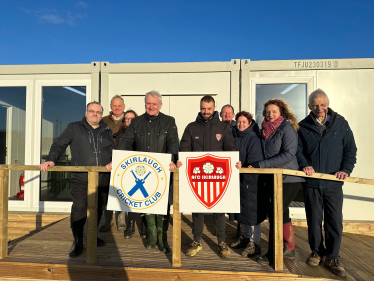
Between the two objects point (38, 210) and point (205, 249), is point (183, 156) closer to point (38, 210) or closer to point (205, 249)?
point (205, 249)

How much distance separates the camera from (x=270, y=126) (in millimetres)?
2594

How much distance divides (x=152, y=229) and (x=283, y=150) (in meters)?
1.81

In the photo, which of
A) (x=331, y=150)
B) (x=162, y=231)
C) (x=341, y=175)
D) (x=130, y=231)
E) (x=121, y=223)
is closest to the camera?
(x=341, y=175)

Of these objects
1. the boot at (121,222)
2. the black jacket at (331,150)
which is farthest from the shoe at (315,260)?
the boot at (121,222)

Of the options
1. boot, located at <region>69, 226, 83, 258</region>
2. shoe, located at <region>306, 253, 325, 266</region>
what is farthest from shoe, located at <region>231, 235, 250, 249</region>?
boot, located at <region>69, 226, 83, 258</region>

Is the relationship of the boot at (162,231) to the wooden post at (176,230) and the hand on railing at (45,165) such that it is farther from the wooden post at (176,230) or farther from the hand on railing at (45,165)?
the hand on railing at (45,165)

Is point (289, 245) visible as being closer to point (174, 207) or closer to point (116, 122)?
point (174, 207)

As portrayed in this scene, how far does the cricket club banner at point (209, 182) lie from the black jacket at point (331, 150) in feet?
2.77

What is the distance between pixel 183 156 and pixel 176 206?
56 cm

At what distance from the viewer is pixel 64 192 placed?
4.91 metres

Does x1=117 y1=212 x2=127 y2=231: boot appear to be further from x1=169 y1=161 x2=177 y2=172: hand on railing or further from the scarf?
the scarf

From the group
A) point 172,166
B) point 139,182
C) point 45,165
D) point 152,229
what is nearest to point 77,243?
point 152,229

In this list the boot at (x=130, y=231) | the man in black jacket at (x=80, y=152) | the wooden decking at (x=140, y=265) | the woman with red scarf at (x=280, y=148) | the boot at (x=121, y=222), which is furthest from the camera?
the boot at (x=121, y=222)

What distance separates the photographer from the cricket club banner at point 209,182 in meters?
2.45
